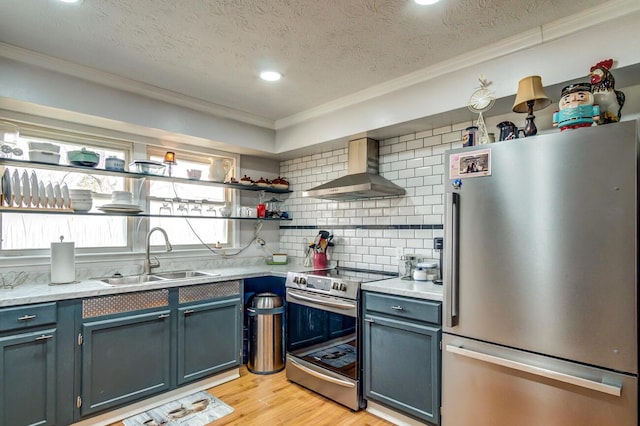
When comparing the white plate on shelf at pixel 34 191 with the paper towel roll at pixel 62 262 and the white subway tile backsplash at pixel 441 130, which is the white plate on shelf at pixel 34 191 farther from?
the white subway tile backsplash at pixel 441 130

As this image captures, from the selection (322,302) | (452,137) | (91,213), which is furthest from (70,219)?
(452,137)

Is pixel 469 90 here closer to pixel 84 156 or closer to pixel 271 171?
pixel 271 171

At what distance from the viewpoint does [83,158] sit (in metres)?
2.72

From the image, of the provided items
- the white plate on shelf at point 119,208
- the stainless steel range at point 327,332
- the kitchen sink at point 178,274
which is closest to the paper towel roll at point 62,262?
the white plate on shelf at point 119,208

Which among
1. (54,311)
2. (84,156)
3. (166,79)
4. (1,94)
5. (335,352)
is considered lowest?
(335,352)

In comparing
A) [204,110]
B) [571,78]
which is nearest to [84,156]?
[204,110]

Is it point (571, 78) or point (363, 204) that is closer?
point (571, 78)

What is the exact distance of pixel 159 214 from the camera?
3.22 meters

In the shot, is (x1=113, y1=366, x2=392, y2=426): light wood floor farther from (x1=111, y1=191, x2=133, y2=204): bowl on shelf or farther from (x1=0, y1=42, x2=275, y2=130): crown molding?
(x1=0, y1=42, x2=275, y2=130): crown molding

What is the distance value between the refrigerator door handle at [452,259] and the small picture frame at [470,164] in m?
0.13

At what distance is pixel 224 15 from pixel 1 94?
5.23 ft

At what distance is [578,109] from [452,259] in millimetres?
960

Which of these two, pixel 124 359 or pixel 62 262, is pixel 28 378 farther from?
pixel 62 262

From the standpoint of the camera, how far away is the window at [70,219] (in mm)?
2635
